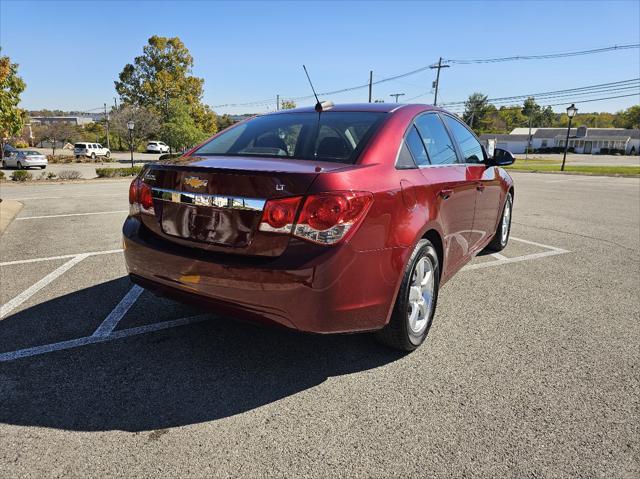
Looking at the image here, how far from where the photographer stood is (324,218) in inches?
89.0

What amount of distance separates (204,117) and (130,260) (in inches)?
2467

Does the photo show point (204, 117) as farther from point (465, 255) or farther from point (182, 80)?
point (465, 255)

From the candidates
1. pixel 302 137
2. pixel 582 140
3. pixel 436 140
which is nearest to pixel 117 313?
pixel 302 137

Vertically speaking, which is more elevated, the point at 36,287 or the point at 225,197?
the point at 225,197

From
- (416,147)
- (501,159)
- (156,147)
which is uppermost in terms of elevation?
(416,147)

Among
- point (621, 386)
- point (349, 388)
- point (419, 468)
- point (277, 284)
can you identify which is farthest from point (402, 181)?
point (621, 386)

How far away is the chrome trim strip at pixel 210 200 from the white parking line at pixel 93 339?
1.09 meters

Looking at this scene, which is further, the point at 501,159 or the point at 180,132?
the point at 180,132

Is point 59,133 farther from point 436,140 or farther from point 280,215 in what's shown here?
point 280,215

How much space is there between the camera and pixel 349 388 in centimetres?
258

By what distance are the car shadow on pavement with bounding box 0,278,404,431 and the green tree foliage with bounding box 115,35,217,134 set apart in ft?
196

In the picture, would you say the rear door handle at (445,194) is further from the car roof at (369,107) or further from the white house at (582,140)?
the white house at (582,140)

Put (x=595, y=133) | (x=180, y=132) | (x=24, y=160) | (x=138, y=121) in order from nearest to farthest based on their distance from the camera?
(x=24, y=160) < (x=180, y=132) < (x=138, y=121) < (x=595, y=133)

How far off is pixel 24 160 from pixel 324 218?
1428 inches
